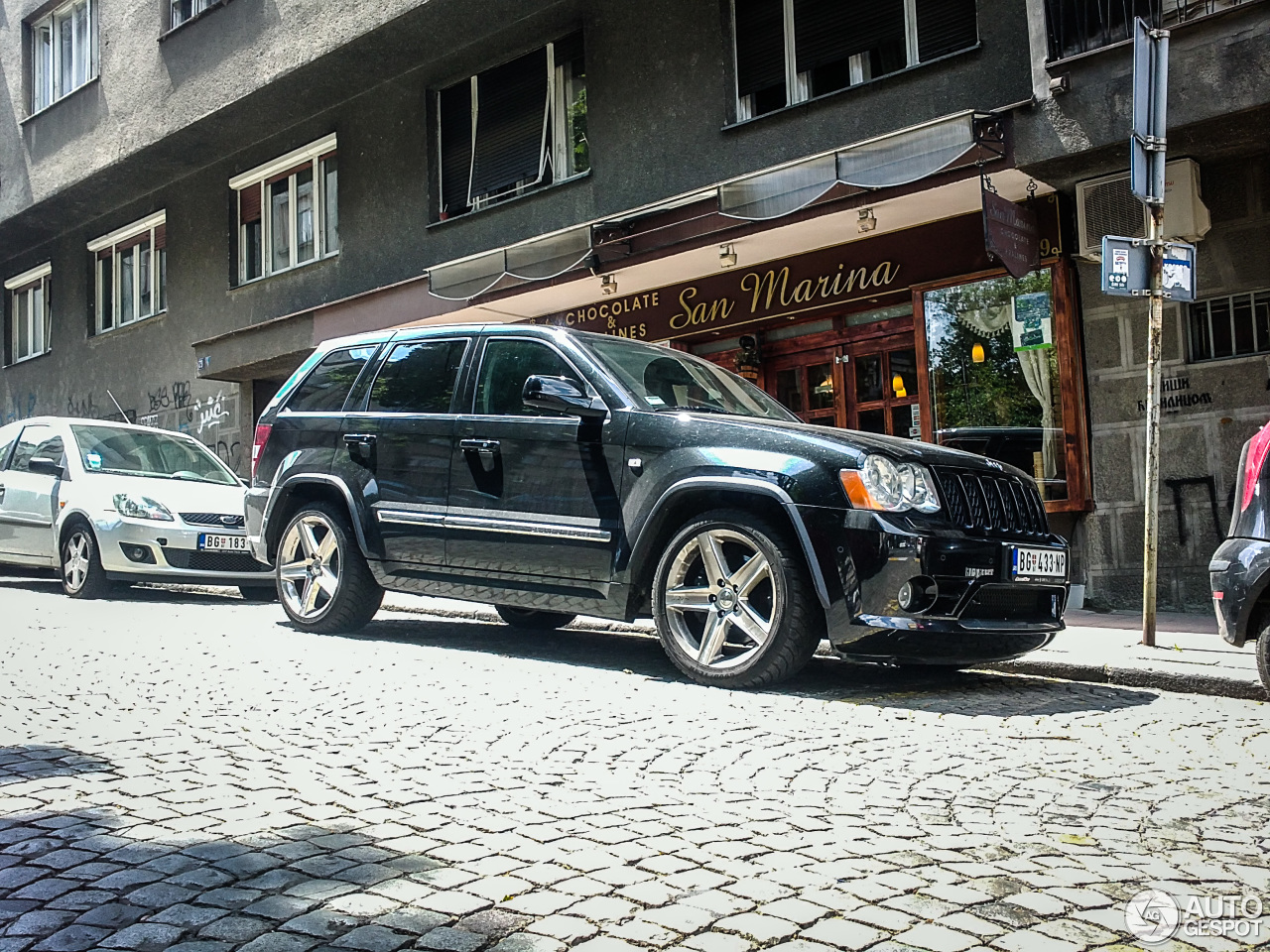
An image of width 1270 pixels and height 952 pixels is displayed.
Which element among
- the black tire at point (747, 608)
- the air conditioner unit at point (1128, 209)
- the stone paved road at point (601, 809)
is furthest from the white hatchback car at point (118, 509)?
the air conditioner unit at point (1128, 209)

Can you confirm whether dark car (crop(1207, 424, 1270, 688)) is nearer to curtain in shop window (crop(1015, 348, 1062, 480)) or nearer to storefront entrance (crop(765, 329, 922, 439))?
curtain in shop window (crop(1015, 348, 1062, 480))

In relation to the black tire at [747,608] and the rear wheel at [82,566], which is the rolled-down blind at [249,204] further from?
the black tire at [747,608]

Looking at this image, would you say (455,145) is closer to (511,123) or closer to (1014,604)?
(511,123)

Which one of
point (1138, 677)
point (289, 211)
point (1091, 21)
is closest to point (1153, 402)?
point (1138, 677)

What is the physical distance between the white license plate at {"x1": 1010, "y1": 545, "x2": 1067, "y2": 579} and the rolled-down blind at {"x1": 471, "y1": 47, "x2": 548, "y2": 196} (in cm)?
998

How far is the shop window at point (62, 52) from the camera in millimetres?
20891

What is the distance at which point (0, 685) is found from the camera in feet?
20.5

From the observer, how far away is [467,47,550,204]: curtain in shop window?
48.9ft

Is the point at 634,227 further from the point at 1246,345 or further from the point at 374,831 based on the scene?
the point at 374,831

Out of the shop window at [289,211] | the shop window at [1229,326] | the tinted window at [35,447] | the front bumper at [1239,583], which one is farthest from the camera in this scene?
the shop window at [289,211]

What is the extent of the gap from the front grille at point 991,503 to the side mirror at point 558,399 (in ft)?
5.94

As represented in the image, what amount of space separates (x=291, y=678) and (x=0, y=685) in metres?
1.45

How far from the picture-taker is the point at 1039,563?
613cm

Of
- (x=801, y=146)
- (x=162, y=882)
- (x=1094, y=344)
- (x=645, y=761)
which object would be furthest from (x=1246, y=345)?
(x=162, y=882)
